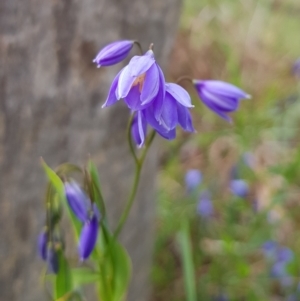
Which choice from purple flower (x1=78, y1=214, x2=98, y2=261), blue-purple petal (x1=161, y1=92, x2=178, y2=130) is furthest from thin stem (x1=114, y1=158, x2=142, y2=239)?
blue-purple petal (x1=161, y1=92, x2=178, y2=130)

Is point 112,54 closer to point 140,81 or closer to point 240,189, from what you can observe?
point 140,81

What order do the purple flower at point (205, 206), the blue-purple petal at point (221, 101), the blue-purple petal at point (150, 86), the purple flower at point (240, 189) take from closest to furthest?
the blue-purple petal at point (150, 86), the blue-purple petal at point (221, 101), the purple flower at point (240, 189), the purple flower at point (205, 206)

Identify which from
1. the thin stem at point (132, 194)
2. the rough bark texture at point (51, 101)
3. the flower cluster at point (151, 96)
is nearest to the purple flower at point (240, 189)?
the rough bark texture at point (51, 101)

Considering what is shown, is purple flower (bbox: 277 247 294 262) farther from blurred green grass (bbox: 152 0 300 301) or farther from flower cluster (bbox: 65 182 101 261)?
flower cluster (bbox: 65 182 101 261)

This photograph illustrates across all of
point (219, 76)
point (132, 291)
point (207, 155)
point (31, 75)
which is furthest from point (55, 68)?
point (219, 76)

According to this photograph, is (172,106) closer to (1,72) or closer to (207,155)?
(1,72)

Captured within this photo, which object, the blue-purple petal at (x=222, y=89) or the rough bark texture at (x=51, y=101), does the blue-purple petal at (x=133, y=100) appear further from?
the rough bark texture at (x=51, y=101)
